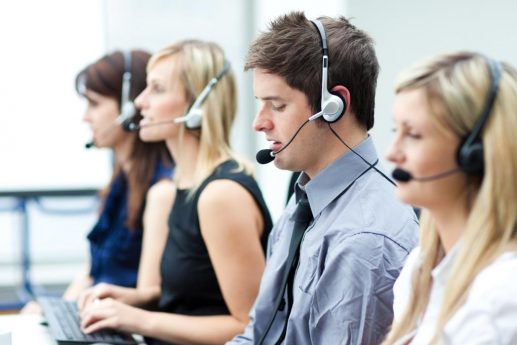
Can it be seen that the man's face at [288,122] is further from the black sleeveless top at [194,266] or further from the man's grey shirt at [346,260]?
the black sleeveless top at [194,266]

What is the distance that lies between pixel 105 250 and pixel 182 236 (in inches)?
23.4

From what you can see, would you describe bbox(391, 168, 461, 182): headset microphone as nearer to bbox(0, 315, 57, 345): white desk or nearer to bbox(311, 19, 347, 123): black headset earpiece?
bbox(311, 19, 347, 123): black headset earpiece

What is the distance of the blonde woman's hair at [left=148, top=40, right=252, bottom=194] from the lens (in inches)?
80.3

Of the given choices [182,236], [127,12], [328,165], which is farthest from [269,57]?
[127,12]

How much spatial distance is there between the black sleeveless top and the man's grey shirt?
0.37 m

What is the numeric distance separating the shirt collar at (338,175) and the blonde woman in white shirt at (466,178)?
1.19 ft

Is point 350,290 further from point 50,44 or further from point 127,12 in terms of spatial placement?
point 50,44

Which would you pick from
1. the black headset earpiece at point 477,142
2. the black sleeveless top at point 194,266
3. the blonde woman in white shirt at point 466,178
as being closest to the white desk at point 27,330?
the black sleeveless top at point 194,266

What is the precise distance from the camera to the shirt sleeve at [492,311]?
984 millimetres

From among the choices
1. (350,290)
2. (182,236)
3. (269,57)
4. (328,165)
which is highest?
(269,57)

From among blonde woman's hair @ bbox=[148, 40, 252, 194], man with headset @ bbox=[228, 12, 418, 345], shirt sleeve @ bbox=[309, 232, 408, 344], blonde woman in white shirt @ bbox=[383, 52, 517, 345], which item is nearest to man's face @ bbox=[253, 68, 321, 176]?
man with headset @ bbox=[228, 12, 418, 345]

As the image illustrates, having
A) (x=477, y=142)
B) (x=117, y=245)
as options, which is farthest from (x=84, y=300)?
(x=477, y=142)

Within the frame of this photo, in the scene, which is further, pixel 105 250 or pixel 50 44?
pixel 50 44

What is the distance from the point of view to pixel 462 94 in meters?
1.02
